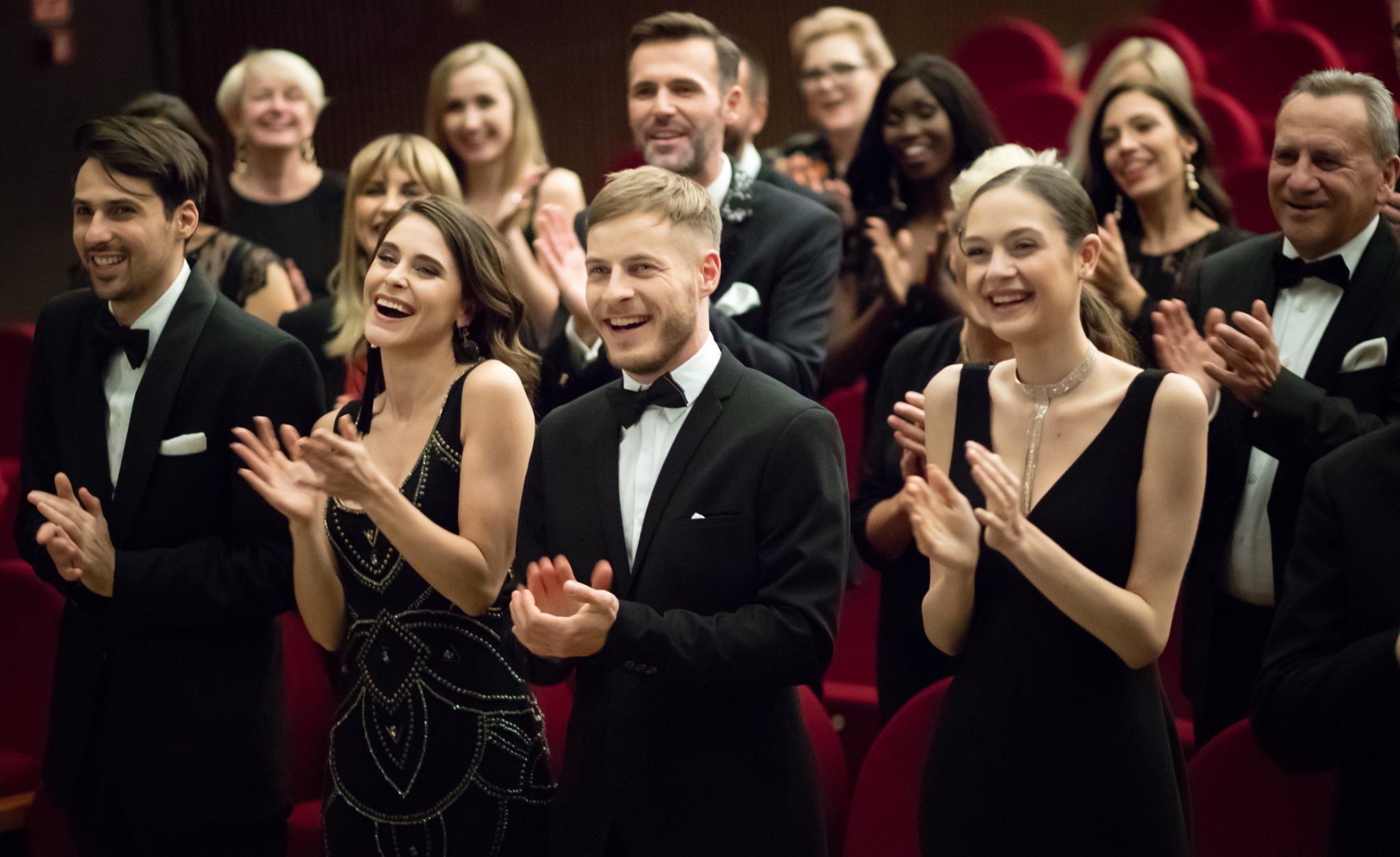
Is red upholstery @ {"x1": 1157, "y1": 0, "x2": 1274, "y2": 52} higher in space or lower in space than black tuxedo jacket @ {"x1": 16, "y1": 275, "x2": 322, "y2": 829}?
higher

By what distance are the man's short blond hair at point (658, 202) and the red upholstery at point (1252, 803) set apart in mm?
960

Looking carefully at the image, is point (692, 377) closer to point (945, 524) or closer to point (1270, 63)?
point (945, 524)

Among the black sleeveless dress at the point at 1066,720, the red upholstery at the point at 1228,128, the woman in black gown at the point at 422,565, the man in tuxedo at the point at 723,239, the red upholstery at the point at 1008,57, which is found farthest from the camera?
the red upholstery at the point at 1008,57

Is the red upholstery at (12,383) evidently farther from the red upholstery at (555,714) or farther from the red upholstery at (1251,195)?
the red upholstery at (1251,195)

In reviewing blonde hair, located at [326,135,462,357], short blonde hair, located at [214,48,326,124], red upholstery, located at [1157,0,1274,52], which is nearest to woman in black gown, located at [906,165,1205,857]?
blonde hair, located at [326,135,462,357]

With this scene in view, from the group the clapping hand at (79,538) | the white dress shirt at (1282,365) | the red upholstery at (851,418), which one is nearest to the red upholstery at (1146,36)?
the red upholstery at (851,418)

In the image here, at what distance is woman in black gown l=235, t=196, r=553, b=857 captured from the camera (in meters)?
2.03

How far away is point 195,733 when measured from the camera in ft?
7.49

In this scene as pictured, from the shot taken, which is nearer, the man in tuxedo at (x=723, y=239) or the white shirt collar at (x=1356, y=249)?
the white shirt collar at (x=1356, y=249)

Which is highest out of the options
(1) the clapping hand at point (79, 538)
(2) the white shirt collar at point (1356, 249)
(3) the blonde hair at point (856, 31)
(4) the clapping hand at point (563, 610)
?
(3) the blonde hair at point (856, 31)

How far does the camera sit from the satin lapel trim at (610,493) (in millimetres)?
1857

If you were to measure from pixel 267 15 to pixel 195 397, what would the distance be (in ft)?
14.4

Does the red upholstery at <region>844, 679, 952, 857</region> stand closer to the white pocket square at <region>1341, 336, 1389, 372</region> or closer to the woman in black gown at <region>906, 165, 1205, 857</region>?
the woman in black gown at <region>906, 165, 1205, 857</region>

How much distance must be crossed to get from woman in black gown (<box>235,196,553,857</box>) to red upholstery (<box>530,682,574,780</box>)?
0.25 metres
